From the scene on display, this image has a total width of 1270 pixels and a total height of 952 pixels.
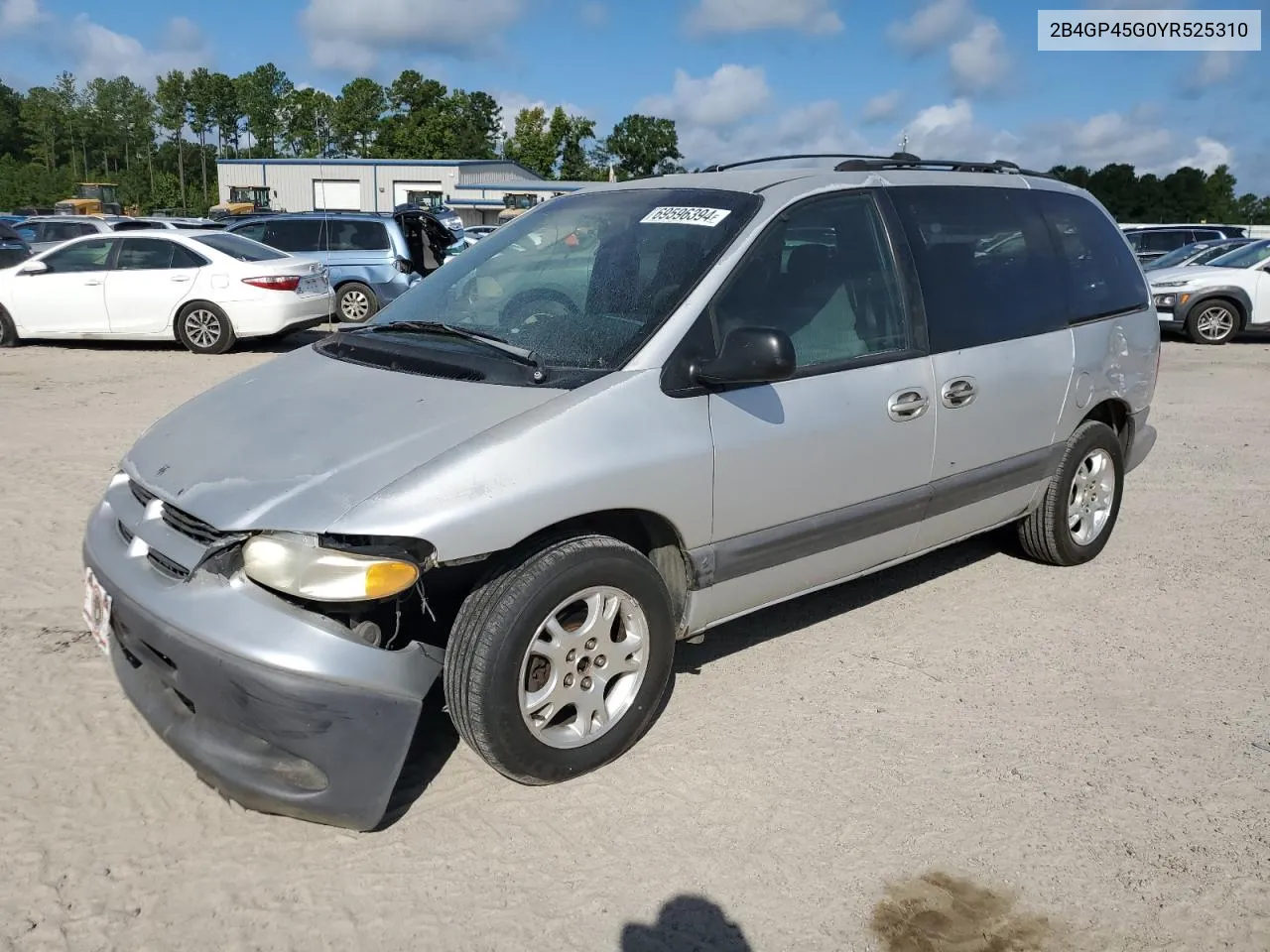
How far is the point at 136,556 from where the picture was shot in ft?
10.2

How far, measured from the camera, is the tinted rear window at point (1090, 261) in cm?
495

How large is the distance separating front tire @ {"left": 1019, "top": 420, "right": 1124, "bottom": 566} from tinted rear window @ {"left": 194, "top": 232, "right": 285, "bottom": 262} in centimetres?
1011

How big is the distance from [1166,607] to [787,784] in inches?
98.1

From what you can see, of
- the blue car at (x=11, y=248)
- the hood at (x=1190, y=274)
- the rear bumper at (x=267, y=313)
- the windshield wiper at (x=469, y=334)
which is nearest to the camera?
the windshield wiper at (x=469, y=334)

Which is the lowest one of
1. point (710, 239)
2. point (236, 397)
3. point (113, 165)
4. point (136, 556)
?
point (136, 556)

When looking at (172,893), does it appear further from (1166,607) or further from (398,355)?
(1166,607)

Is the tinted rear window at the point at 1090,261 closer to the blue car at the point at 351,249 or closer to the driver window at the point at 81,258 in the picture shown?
the driver window at the point at 81,258

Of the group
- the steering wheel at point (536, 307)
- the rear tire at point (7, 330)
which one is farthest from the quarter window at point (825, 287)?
the rear tire at point (7, 330)

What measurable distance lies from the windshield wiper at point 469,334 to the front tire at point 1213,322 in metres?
14.8

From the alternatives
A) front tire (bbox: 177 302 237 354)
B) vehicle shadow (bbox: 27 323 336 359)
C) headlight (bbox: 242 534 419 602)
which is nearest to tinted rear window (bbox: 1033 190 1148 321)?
headlight (bbox: 242 534 419 602)

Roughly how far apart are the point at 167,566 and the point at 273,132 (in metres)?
106

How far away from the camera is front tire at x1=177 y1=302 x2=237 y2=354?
12.2 metres

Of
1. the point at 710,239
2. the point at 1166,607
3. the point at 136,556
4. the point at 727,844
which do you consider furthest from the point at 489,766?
the point at 1166,607

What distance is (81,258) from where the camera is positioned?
12.4 m
